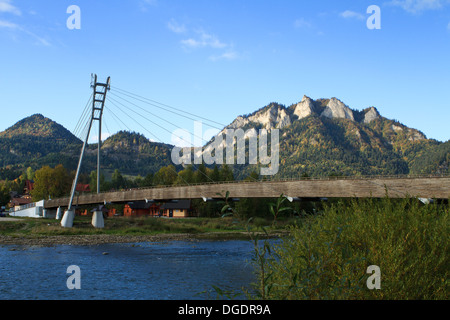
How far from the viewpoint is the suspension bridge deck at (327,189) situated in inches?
1194

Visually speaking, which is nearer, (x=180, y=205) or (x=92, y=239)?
(x=92, y=239)

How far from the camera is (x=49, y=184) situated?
9881 cm

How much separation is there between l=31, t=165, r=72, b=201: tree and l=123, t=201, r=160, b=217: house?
16.6 metres

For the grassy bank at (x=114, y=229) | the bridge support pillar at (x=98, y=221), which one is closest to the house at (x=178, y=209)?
the grassy bank at (x=114, y=229)

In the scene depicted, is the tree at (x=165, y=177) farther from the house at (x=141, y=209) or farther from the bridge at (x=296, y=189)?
the bridge at (x=296, y=189)

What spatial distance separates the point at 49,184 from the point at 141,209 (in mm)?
24422

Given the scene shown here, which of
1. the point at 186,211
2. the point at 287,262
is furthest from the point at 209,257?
the point at 186,211

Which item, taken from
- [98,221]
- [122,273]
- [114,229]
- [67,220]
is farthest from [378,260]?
[98,221]

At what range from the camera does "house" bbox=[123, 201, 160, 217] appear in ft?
331

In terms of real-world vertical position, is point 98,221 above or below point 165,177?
below

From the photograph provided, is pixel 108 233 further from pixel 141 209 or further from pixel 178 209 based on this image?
pixel 141 209
